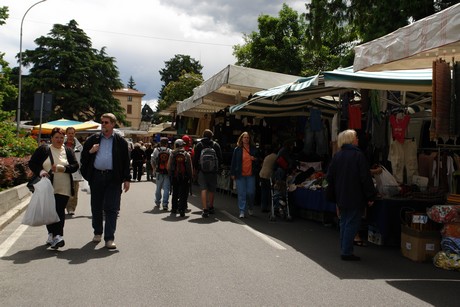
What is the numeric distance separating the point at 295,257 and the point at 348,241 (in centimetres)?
77

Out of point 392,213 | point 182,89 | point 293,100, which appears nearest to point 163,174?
point 293,100

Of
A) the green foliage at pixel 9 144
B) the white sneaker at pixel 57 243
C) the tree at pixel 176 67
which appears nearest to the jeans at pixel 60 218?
the white sneaker at pixel 57 243

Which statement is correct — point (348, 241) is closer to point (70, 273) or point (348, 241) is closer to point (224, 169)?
point (70, 273)

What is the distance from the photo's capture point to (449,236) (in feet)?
21.1

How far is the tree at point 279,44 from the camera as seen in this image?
36.5m

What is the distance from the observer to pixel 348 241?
21.8 ft

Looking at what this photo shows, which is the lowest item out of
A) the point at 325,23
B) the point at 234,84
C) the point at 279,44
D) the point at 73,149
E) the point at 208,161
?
the point at 208,161

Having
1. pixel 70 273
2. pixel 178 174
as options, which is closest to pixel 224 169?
pixel 178 174

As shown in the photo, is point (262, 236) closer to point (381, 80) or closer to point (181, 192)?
point (181, 192)

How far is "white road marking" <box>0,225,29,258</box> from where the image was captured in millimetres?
6922

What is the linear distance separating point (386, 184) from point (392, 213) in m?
0.62

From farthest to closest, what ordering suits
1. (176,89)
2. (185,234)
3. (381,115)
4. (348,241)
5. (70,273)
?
(176,89)
(381,115)
(185,234)
(348,241)
(70,273)

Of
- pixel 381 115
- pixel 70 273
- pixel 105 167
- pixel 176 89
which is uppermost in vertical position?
pixel 176 89

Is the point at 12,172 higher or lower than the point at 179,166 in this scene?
lower
